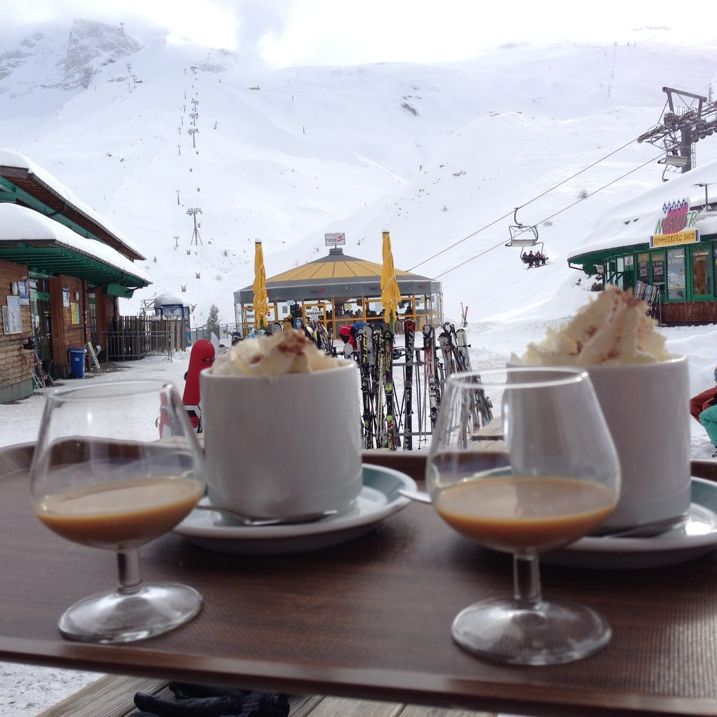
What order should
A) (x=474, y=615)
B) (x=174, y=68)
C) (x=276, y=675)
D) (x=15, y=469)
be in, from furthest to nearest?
(x=174, y=68) < (x=15, y=469) < (x=474, y=615) < (x=276, y=675)

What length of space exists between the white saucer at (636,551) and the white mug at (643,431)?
4 cm

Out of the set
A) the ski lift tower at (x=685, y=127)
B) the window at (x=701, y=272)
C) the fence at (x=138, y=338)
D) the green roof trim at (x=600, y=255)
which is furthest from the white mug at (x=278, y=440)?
the ski lift tower at (x=685, y=127)

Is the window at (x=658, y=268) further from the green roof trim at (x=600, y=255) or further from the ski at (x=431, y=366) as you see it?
the ski at (x=431, y=366)

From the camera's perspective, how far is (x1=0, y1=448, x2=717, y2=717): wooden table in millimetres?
823

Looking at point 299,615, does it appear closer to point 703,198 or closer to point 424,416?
point 424,416

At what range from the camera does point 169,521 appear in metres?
1.06

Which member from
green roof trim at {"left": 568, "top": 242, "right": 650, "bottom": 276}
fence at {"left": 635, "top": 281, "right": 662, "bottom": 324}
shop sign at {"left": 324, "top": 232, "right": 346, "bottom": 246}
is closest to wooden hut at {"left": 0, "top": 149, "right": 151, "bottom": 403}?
shop sign at {"left": 324, "top": 232, "right": 346, "bottom": 246}

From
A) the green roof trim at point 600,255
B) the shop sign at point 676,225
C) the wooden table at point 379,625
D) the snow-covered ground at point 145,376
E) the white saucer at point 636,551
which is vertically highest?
the shop sign at point 676,225

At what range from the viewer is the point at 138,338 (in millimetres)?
22703

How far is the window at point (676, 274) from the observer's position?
20172 millimetres

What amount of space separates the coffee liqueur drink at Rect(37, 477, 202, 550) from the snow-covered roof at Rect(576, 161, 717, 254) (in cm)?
1954

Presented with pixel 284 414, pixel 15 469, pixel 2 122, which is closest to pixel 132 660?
pixel 284 414

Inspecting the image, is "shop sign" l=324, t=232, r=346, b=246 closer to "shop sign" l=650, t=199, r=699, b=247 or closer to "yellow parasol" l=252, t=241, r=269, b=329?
"yellow parasol" l=252, t=241, r=269, b=329

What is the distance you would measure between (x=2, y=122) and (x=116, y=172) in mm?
59565
